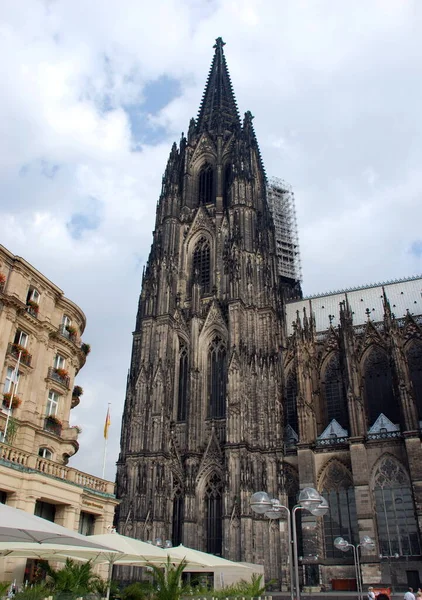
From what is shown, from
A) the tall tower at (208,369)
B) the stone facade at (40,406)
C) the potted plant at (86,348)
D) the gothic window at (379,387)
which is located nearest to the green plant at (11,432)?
the stone facade at (40,406)

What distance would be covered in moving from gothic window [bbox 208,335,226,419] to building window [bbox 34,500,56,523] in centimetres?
1923

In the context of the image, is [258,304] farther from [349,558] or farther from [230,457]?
[349,558]

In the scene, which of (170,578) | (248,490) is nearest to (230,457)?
(248,490)

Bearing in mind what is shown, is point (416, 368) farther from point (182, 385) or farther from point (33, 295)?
point (33, 295)

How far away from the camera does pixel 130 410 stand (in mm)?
39406

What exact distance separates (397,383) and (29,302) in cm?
2446

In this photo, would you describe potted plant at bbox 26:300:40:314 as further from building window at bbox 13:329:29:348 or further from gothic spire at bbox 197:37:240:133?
gothic spire at bbox 197:37:240:133

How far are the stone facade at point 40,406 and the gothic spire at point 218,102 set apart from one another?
33.8 m

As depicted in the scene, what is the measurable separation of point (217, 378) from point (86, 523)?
62.6 ft

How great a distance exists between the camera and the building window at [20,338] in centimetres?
2348

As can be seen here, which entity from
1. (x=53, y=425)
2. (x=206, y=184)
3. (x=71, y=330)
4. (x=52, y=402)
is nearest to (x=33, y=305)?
(x=71, y=330)

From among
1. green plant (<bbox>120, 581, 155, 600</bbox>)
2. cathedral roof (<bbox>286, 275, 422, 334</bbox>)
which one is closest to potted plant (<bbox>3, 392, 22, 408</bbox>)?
green plant (<bbox>120, 581, 155, 600</bbox>)

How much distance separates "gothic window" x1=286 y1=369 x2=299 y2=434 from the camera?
4169 cm

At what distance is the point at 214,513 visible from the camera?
36.0 metres
